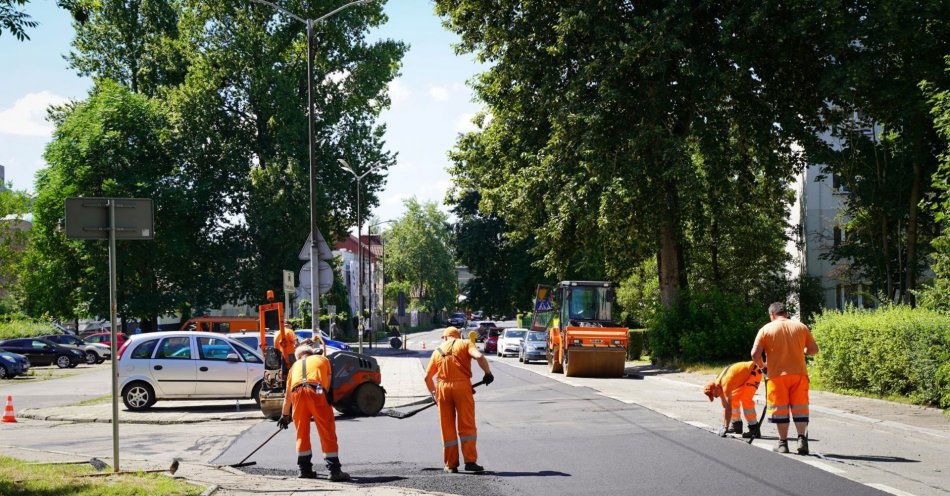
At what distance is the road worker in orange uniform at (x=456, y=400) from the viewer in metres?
10.4

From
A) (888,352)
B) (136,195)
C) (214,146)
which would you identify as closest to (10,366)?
(136,195)

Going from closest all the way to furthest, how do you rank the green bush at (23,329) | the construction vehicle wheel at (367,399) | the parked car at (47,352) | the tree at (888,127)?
the construction vehicle wheel at (367,399) → the tree at (888,127) → the parked car at (47,352) → the green bush at (23,329)

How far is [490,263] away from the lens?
61.7m

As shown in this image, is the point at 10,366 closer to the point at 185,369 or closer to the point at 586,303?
the point at 185,369

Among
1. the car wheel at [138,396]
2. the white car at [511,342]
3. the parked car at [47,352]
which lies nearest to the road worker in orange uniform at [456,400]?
the car wheel at [138,396]

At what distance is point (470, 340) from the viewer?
34.9ft

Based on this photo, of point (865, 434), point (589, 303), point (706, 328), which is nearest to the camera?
point (865, 434)

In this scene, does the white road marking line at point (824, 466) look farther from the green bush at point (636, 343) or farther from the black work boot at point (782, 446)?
the green bush at point (636, 343)

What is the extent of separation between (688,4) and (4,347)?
32416 millimetres

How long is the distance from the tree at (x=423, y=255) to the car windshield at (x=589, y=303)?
285 feet

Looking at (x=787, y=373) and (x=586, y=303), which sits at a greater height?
(x=586, y=303)

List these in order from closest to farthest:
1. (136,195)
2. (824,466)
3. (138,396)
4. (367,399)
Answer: (824,466), (367,399), (138,396), (136,195)

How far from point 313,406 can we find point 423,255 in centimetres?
10941

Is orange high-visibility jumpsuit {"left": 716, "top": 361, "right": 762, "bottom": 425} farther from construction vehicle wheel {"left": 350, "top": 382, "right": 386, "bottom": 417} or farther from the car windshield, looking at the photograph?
the car windshield
